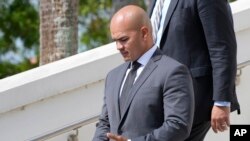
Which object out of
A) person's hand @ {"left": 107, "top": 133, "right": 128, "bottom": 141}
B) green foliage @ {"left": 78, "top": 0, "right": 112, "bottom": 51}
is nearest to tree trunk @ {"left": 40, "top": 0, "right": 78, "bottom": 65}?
person's hand @ {"left": 107, "top": 133, "right": 128, "bottom": 141}

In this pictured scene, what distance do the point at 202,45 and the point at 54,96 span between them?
4.33 ft

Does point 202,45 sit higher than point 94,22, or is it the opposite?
point 94,22

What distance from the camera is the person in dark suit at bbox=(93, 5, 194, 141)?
352 cm

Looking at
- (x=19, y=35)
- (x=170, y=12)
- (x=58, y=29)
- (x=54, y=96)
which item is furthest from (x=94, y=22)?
(x=170, y=12)

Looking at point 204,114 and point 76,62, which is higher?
point 76,62

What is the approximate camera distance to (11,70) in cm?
1584

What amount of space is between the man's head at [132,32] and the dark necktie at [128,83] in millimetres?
82

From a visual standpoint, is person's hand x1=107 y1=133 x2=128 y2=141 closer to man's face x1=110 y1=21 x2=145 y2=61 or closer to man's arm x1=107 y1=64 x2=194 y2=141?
man's arm x1=107 y1=64 x2=194 y2=141

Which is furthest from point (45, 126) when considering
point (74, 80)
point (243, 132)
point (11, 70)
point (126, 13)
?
point (11, 70)

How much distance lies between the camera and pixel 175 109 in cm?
351

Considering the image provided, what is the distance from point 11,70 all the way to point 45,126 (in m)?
11.0

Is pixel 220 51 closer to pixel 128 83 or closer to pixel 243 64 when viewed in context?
pixel 128 83

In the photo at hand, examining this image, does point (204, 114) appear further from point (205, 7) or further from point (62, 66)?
point (62, 66)

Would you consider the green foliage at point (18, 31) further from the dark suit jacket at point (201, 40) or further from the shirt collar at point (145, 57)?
the shirt collar at point (145, 57)
